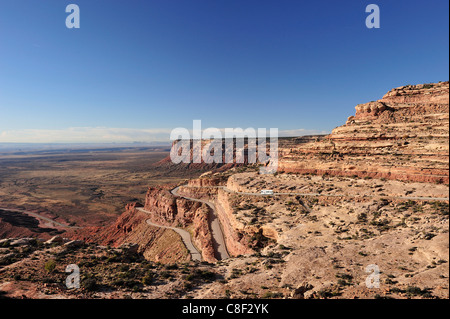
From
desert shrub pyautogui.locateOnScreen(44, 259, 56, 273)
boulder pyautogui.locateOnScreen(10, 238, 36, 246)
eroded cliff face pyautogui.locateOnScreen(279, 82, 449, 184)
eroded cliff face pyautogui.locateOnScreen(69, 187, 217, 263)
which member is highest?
eroded cliff face pyautogui.locateOnScreen(279, 82, 449, 184)

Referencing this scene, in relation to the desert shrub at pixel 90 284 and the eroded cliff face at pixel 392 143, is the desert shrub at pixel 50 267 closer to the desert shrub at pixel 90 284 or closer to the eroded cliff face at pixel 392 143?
the desert shrub at pixel 90 284

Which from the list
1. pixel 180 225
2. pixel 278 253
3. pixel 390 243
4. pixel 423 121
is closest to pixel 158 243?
pixel 180 225

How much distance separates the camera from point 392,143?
33500mm

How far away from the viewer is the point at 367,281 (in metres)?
15.1

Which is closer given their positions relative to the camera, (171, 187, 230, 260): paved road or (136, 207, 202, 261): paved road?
(171, 187, 230, 260): paved road

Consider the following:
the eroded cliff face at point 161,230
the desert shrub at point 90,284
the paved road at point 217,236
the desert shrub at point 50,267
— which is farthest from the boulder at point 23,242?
the paved road at point 217,236

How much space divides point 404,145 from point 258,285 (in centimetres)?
2869

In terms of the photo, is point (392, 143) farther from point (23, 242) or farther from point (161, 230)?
point (23, 242)

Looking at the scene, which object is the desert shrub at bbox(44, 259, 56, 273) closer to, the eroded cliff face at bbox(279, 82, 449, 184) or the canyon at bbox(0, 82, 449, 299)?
the canyon at bbox(0, 82, 449, 299)

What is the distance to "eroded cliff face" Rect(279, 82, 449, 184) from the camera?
28.8m

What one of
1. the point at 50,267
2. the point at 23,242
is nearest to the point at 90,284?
the point at 50,267

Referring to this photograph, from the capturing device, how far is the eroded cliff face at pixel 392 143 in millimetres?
28797

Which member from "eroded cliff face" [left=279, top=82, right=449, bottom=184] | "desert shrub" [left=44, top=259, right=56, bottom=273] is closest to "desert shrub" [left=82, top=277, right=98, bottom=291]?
"desert shrub" [left=44, top=259, right=56, bottom=273]
